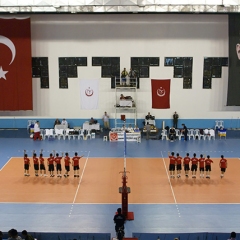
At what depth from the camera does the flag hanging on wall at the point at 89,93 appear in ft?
95.5

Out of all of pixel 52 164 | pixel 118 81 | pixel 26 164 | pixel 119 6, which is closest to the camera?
pixel 52 164

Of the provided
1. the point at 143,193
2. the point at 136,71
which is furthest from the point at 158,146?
the point at 143,193

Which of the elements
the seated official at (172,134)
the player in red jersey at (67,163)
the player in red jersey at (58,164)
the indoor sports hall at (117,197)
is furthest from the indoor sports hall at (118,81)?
the player in red jersey at (67,163)

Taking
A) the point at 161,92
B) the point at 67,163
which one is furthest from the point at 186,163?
the point at 161,92

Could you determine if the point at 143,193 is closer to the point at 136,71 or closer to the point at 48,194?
the point at 48,194

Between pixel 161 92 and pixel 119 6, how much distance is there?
7.18 meters

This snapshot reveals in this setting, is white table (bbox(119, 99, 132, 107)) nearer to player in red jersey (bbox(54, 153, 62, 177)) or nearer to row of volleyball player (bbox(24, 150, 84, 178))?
row of volleyball player (bbox(24, 150, 84, 178))

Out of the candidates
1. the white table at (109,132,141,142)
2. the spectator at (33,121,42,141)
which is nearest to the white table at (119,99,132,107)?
the white table at (109,132,141,142)

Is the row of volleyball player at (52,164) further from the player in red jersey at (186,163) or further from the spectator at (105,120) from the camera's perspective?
the spectator at (105,120)

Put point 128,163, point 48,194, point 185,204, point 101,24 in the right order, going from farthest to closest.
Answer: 1. point 101,24
2. point 128,163
3. point 48,194
4. point 185,204

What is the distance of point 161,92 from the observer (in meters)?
29.0

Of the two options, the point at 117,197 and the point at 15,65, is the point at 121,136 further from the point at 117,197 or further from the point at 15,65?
the point at 117,197

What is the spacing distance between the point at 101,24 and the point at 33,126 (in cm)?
924

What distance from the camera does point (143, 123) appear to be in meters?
29.6
